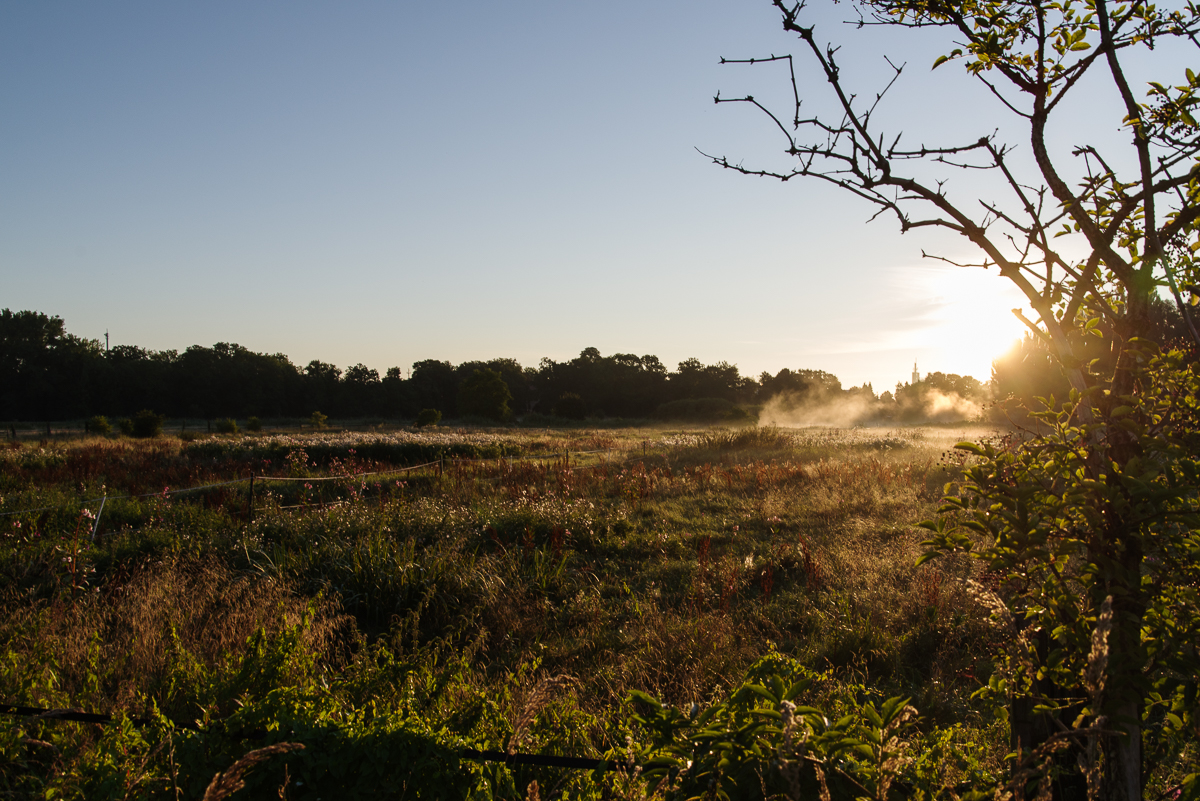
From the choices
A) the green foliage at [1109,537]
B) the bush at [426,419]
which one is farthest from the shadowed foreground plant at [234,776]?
the bush at [426,419]

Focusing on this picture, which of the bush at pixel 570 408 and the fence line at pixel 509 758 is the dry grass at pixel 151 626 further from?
the bush at pixel 570 408

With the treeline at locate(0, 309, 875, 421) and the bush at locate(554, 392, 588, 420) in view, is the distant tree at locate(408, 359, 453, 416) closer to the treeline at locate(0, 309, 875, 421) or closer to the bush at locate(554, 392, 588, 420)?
the treeline at locate(0, 309, 875, 421)

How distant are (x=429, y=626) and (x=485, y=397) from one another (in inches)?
2245

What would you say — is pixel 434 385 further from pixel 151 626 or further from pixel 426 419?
pixel 151 626

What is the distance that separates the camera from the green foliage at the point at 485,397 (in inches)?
2382

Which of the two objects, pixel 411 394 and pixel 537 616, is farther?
pixel 411 394

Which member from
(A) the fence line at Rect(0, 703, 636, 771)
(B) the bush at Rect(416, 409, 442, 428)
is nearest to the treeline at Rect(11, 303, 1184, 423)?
(B) the bush at Rect(416, 409, 442, 428)

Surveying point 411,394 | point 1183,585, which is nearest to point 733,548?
point 1183,585

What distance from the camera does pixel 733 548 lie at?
840 centimetres

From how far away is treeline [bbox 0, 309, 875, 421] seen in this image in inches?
2623

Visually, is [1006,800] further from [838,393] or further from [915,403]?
[838,393]

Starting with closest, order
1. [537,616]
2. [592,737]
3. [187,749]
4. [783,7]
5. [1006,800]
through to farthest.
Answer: [1006,800], [783,7], [187,749], [592,737], [537,616]

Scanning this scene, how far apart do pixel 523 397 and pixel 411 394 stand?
1463 centimetres

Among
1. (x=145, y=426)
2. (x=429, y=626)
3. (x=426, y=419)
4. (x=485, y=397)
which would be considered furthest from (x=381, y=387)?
(x=429, y=626)
